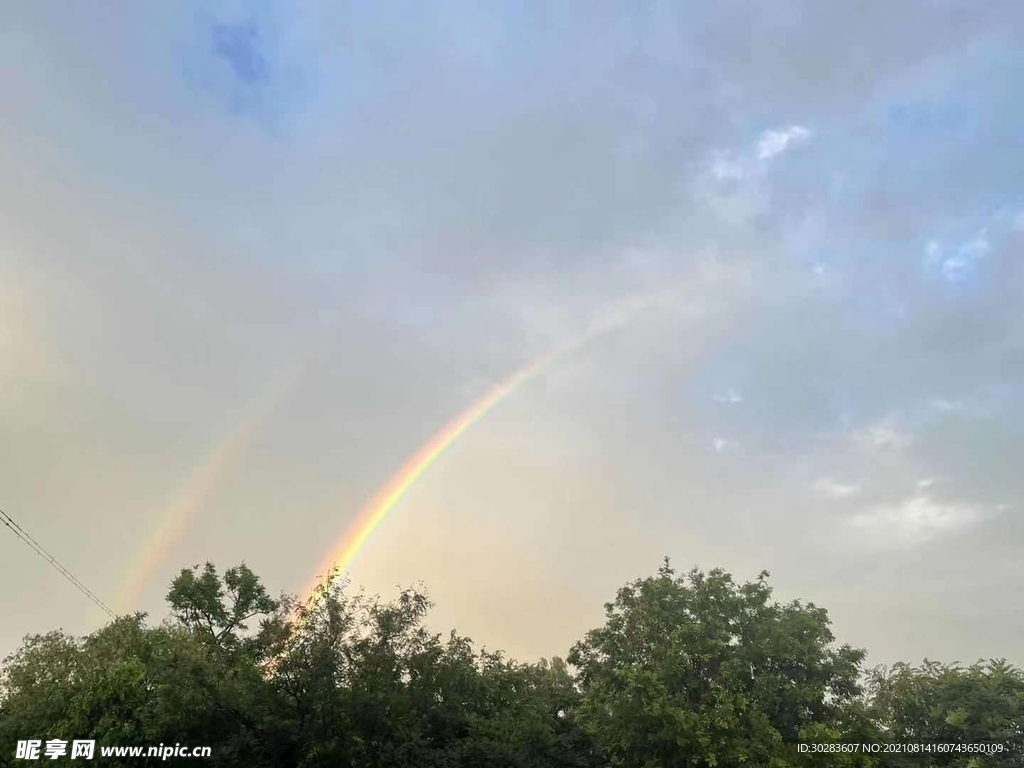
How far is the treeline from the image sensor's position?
26.8 meters

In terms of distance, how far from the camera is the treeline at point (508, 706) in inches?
1056

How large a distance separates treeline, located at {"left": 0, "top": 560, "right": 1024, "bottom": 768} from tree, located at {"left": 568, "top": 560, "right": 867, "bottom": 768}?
0.25 feet

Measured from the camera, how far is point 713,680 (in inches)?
1171

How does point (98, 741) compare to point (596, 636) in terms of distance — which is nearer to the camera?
point (98, 741)

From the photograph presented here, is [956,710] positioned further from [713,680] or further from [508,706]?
[508,706]

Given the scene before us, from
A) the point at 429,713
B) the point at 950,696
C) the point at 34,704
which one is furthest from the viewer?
the point at 429,713

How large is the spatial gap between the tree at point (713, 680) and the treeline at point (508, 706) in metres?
0.08

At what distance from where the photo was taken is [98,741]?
25.7 m

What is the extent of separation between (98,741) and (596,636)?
20.7 metres

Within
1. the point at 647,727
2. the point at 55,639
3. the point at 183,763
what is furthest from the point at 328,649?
the point at 55,639

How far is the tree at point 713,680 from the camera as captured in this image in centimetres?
2759

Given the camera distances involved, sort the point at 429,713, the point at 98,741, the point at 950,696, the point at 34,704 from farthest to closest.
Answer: the point at 429,713 < the point at 950,696 < the point at 34,704 < the point at 98,741

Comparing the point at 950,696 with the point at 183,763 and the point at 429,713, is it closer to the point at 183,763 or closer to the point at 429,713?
the point at 429,713

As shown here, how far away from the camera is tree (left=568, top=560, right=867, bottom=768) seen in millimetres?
27594
